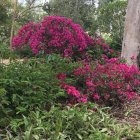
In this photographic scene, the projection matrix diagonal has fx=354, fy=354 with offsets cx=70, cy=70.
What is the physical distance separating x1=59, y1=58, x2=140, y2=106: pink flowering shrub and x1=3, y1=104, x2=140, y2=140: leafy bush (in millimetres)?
636

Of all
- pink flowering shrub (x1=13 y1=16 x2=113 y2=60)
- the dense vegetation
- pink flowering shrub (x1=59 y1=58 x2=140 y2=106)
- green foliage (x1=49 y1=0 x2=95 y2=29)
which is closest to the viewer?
the dense vegetation

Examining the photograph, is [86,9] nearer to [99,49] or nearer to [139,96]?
[99,49]

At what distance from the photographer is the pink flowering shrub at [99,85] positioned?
17.8 feet

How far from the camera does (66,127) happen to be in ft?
13.9

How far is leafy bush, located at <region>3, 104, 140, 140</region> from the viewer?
4062mm

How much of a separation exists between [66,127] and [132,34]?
460cm

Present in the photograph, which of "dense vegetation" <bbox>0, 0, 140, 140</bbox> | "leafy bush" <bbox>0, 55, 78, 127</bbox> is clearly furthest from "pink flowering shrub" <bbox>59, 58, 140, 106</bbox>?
"leafy bush" <bbox>0, 55, 78, 127</bbox>

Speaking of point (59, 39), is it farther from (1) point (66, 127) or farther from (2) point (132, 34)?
(1) point (66, 127)

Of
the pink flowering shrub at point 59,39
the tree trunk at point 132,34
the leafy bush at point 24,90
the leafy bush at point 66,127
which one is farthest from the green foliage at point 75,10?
the leafy bush at point 66,127

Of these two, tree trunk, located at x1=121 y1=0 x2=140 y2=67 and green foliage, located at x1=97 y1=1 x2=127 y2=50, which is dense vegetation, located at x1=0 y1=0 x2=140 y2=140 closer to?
tree trunk, located at x1=121 y1=0 x2=140 y2=67

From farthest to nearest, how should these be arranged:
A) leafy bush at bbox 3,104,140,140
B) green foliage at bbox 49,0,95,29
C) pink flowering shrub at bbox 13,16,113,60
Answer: green foliage at bbox 49,0,95,29 < pink flowering shrub at bbox 13,16,113,60 < leafy bush at bbox 3,104,140,140

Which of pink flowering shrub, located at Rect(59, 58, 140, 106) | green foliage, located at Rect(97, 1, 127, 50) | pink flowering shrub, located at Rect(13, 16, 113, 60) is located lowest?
pink flowering shrub, located at Rect(59, 58, 140, 106)

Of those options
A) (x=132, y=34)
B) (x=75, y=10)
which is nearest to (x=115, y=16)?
(x=75, y=10)

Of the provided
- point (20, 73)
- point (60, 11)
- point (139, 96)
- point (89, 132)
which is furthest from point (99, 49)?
point (60, 11)
